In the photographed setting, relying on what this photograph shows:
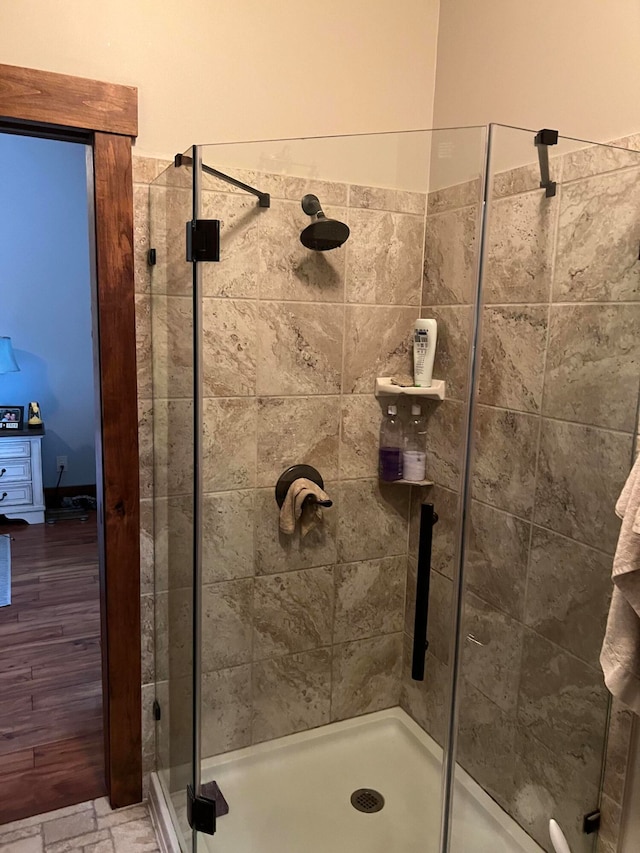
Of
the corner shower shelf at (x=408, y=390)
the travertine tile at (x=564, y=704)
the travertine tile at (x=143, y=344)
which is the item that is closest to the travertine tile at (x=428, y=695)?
the travertine tile at (x=564, y=704)

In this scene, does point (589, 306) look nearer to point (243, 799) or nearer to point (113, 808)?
point (243, 799)

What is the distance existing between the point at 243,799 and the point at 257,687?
30 centimetres

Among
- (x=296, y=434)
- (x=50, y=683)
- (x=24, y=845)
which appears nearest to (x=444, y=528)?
(x=296, y=434)

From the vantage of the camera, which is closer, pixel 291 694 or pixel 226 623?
pixel 226 623

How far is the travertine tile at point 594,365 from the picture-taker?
1.45 meters

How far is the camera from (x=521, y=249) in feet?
5.20

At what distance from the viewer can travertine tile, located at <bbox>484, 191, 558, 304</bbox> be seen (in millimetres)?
1554

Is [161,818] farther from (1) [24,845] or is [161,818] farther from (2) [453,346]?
(2) [453,346]

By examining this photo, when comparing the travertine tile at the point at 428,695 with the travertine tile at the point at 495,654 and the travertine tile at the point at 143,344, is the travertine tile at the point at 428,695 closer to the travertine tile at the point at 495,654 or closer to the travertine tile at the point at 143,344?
the travertine tile at the point at 495,654

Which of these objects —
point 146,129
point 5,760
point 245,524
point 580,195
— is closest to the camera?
point 580,195

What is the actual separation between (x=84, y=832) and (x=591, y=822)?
142cm

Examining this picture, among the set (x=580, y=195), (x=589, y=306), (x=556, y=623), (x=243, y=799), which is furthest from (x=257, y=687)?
(x=580, y=195)

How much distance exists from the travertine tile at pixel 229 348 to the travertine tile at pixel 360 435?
0.30 m

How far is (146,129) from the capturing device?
5.73ft
